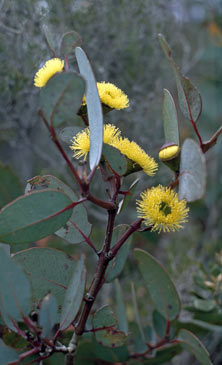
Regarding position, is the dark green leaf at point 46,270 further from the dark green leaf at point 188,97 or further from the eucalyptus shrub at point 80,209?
the dark green leaf at point 188,97

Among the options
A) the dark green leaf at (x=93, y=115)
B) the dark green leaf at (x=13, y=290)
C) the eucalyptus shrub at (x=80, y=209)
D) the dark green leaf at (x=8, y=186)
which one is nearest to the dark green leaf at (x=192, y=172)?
the eucalyptus shrub at (x=80, y=209)

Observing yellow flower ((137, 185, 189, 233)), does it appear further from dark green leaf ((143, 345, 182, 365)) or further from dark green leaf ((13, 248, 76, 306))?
dark green leaf ((143, 345, 182, 365))

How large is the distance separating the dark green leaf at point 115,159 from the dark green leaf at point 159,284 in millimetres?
227

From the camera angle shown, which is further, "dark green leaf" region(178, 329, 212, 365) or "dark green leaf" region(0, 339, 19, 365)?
"dark green leaf" region(178, 329, 212, 365)

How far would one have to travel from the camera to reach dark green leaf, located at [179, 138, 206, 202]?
488 millimetres

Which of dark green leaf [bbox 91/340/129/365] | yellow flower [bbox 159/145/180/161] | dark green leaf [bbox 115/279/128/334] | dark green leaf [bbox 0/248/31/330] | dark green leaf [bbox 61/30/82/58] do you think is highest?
dark green leaf [bbox 61/30/82/58]

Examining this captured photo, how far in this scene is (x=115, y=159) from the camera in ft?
1.69

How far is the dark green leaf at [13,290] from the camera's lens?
0.48 m

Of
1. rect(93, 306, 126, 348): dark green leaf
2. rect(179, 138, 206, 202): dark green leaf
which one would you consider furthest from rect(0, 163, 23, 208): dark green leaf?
rect(179, 138, 206, 202): dark green leaf

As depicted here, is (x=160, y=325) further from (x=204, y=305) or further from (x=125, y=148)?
(x=125, y=148)

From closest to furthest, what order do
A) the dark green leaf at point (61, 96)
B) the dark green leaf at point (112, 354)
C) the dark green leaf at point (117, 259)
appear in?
the dark green leaf at point (61, 96) < the dark green leaf at point (117, 259) < the dark green leaf at point (112, 354)

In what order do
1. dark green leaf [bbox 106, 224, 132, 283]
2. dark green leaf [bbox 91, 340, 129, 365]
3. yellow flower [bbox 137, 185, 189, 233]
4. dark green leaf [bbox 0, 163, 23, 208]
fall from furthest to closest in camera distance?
dark green leaf [bbox 0, 163, 23, 208] < dark green leaf [bbox 91, 340, 129, 365] < dark green leaf [bbox 106, 224, 132, 283] < yellow flower [bbox 137, 185, 189, 233]

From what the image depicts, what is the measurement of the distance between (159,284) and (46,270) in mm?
226

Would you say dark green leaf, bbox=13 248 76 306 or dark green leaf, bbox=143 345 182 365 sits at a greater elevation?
dark green leaf, bbox=13 248 76 306
